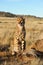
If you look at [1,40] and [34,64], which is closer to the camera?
[34,64]

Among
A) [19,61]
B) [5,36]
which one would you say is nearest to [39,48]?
[19,61]

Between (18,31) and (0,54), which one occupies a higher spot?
(18,31)

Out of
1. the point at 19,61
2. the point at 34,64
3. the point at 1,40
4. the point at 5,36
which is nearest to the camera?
the point at 34,64

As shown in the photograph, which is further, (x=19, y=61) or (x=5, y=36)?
(x=5, y=36)

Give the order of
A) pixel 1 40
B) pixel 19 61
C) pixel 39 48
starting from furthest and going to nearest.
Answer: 1. pixel 1 40
2. pixel 39 48
3. pixel 19 61

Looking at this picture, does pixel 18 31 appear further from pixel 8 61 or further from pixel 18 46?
pixel 8 61

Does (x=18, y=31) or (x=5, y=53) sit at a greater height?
(x=18, y=31)

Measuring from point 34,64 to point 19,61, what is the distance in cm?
107

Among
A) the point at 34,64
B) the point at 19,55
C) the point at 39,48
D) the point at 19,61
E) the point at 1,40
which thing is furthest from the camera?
the point at 1,40

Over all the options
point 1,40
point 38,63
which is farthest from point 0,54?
point 1,40

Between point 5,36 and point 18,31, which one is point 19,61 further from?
point 5,36

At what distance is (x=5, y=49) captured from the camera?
16.4 m

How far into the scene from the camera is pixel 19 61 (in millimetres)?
13391

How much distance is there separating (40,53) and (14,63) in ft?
5.81
